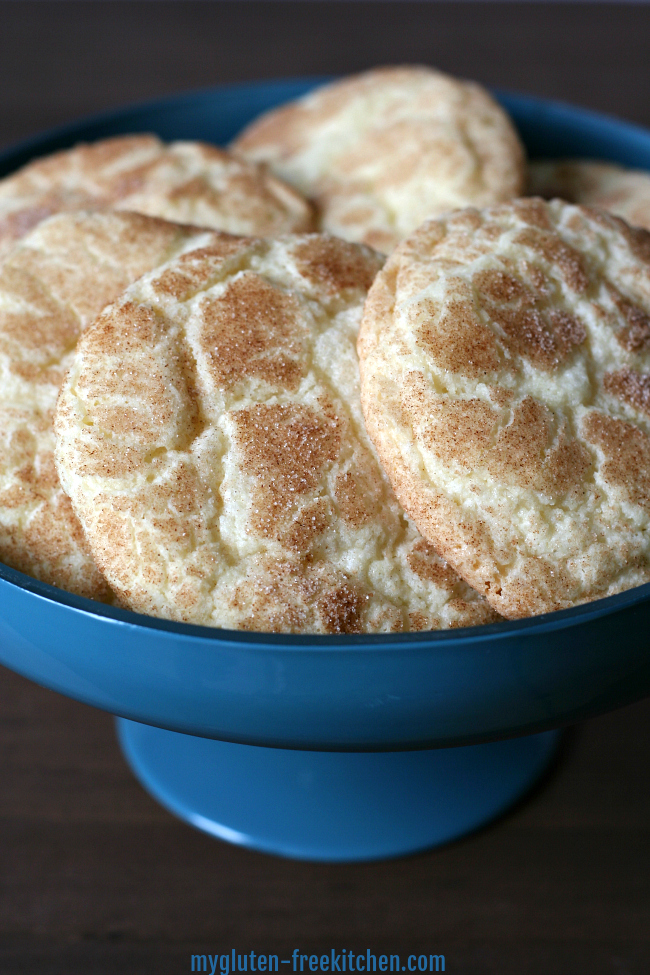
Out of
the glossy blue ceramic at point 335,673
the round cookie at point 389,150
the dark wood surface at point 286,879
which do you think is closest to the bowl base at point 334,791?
the dark wood surface at point 286,879

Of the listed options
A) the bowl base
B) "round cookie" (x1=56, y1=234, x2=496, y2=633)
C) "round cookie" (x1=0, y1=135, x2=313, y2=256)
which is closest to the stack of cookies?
"round cookie" (x1=56, y1=234, x2=496, y2=633)

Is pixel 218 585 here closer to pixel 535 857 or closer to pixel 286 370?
pixel 286 370

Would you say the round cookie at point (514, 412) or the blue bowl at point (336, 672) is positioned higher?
the round cookie at point (514, 412)

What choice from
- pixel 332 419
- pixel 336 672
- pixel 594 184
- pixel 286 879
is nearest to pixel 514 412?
pixel 332 419

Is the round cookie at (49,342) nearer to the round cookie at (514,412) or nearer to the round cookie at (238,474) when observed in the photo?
the round cookie at (238,474)

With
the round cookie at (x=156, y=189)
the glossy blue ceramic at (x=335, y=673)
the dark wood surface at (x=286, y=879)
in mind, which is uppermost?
the round cookie at (x=156, y=189)

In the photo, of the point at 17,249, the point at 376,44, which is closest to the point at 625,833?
the point at 17,249

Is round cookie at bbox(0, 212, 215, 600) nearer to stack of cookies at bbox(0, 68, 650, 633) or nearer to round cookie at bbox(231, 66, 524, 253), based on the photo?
stack of cookies at bbox(0, 68, 650, 633)

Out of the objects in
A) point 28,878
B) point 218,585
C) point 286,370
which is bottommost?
point 28,878
